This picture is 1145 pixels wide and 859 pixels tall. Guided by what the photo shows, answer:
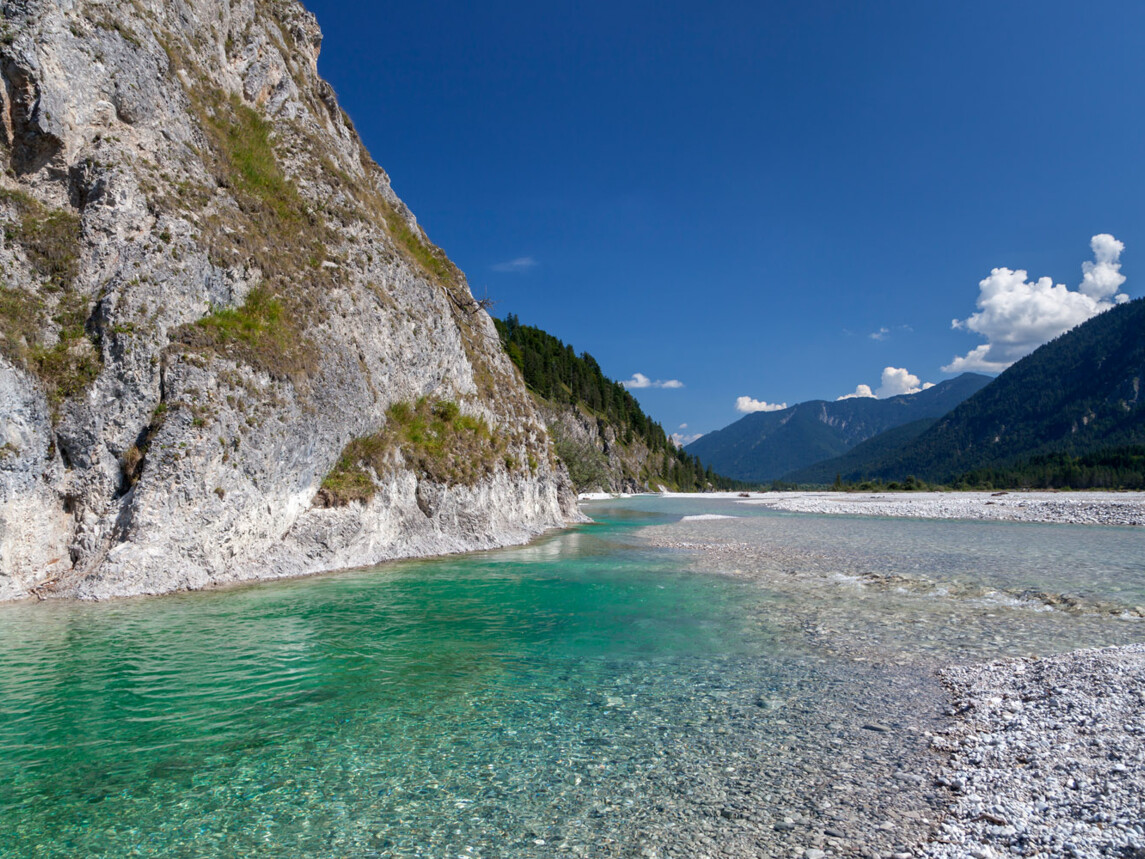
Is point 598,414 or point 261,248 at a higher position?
point 598,414

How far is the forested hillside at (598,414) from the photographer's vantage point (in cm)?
13900

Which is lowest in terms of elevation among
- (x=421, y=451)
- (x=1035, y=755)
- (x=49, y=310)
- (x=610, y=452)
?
(x=1035, y=755)

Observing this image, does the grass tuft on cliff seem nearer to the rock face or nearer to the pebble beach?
the rock face

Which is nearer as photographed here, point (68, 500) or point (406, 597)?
point (68, 500)

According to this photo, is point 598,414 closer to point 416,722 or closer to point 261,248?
point 261,248

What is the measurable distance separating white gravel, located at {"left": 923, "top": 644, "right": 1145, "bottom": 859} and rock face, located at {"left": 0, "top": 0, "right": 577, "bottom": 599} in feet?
64.8

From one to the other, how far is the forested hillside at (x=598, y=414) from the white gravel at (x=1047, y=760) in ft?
356

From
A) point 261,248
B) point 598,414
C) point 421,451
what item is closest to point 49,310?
point 261,248

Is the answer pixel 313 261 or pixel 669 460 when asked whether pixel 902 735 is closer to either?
pixel 313 261

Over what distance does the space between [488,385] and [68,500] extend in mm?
26332

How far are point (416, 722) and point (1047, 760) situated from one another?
8.60m

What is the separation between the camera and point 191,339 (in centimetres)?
1995

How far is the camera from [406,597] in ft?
59.8

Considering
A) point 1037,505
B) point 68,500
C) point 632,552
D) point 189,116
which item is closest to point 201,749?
point 68,500
